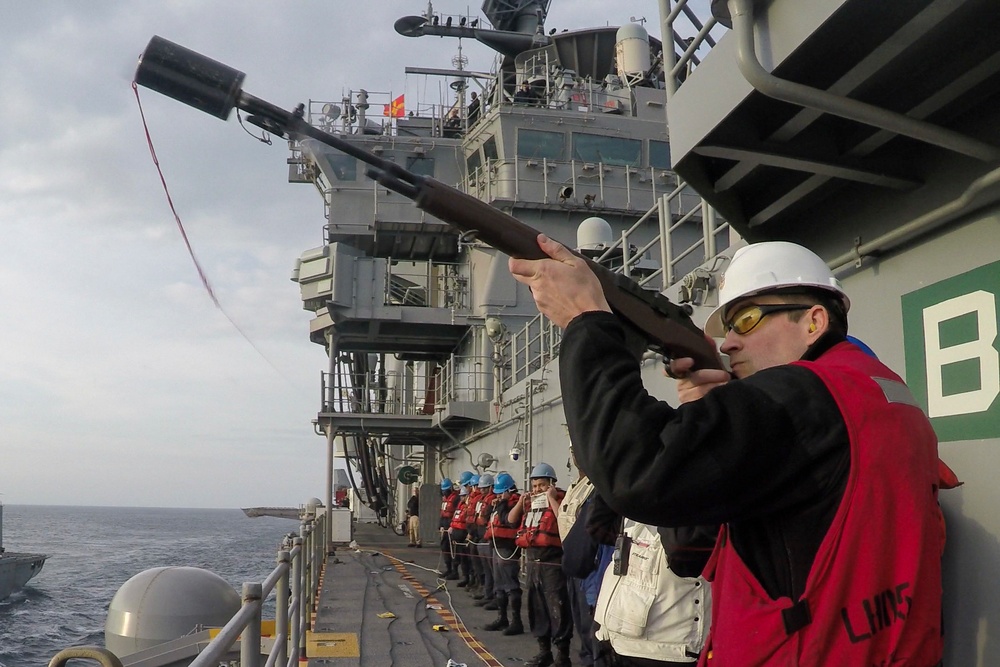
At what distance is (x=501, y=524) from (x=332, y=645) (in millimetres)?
2561

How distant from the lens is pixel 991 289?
2328 mm

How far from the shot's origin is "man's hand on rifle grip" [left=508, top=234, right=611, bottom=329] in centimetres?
155

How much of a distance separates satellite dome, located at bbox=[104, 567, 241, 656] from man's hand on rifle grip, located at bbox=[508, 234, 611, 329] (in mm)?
3844

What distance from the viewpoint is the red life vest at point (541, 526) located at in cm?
762

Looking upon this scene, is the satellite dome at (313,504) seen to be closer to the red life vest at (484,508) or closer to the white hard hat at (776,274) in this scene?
the red life vest at (484,508)

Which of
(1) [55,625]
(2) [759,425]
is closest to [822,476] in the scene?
(2) [759,425]

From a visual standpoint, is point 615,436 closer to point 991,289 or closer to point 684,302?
point 991,289

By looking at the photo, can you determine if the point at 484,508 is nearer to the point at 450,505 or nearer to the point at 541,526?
the point at 450,505

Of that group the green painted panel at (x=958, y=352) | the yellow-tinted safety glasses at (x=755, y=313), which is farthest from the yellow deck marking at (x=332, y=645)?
the yellow-tinted safety glasses at (x=755, y=313)

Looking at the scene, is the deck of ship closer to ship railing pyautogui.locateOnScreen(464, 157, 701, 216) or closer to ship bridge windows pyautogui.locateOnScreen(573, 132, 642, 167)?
ship railing pyautogui.locateOnScreen(464, 157, 701, 216)

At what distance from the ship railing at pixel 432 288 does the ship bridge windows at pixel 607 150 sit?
12.8ft

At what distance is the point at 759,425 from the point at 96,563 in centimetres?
4382

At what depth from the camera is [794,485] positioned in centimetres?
137

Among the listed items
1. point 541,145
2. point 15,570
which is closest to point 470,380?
point 541,145
